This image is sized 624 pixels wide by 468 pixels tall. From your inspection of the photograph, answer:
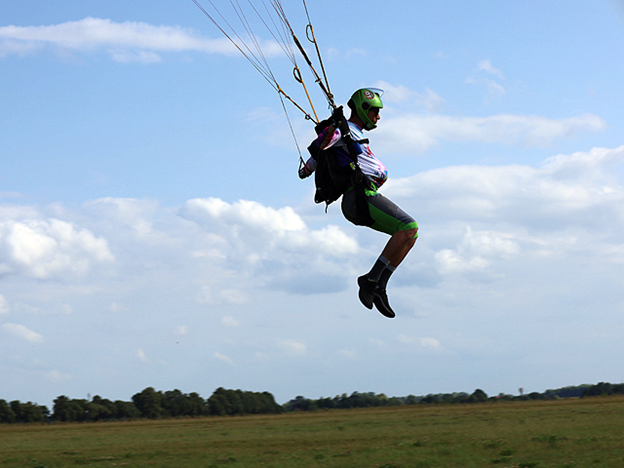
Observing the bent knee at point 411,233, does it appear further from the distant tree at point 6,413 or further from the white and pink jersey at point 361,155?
the distant tree at point 6,413

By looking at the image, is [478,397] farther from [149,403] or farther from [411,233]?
[411,233]


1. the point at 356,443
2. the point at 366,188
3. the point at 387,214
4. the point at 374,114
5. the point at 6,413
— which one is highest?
the point at 374,114

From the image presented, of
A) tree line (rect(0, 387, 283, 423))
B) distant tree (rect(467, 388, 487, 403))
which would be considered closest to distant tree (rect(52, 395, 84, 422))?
tree line (rect(0, 387, 283, 423))

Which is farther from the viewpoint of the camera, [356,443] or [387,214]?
[356,443]

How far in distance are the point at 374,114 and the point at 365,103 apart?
20 centimetres

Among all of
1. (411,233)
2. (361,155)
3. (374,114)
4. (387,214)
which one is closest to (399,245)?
(411,233)

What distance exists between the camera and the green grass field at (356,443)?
21531 mm

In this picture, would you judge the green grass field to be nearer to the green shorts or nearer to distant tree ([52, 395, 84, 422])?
distant tree ([52, 395, 84, 422])

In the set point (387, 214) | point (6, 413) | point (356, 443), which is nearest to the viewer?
point (387, 214)

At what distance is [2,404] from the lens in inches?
1843

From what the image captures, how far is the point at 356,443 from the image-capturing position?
2909cm

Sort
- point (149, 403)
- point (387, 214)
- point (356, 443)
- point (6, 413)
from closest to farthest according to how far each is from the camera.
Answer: point (387, 214) < point (356, 443) < point (6, 413) < point (149, 403)

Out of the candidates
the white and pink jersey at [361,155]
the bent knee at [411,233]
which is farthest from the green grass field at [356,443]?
the white and pink jersey at [361,155]

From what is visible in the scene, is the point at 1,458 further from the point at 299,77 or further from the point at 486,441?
the point at 299,77
